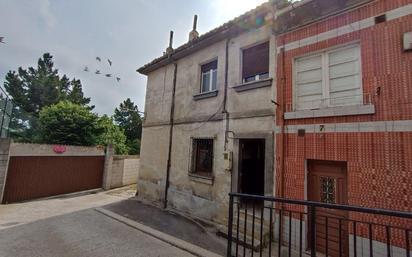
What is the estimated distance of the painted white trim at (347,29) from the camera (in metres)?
4.00

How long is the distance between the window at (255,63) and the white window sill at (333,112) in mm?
1596

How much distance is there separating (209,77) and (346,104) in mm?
4672

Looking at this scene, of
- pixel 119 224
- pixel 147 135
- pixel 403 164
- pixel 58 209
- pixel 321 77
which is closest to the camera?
pixel 403 164

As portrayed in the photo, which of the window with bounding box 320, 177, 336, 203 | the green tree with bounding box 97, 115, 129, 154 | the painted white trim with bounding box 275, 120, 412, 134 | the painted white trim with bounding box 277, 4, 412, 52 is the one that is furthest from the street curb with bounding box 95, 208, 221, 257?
the green tree with bounding box 97, 115, 129, 154

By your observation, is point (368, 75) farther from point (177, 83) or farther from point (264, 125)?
point (177, 83)

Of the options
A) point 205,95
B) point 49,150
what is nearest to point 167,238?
point 205,95

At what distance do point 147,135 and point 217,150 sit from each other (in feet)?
15.0

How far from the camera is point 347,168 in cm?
432

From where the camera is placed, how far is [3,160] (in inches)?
327

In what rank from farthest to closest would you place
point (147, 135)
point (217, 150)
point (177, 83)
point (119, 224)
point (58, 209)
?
point (147, 135) → point (177, 83) → point (58, 209) → point (217, 150) → point (119, 224)

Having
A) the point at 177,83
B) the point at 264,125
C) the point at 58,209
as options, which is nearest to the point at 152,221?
the point at 58,209

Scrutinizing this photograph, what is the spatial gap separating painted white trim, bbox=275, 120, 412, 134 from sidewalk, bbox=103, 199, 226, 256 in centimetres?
332

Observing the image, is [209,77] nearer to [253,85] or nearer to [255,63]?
[255,63]

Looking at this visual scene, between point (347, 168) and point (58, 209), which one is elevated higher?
point (347, 168)
